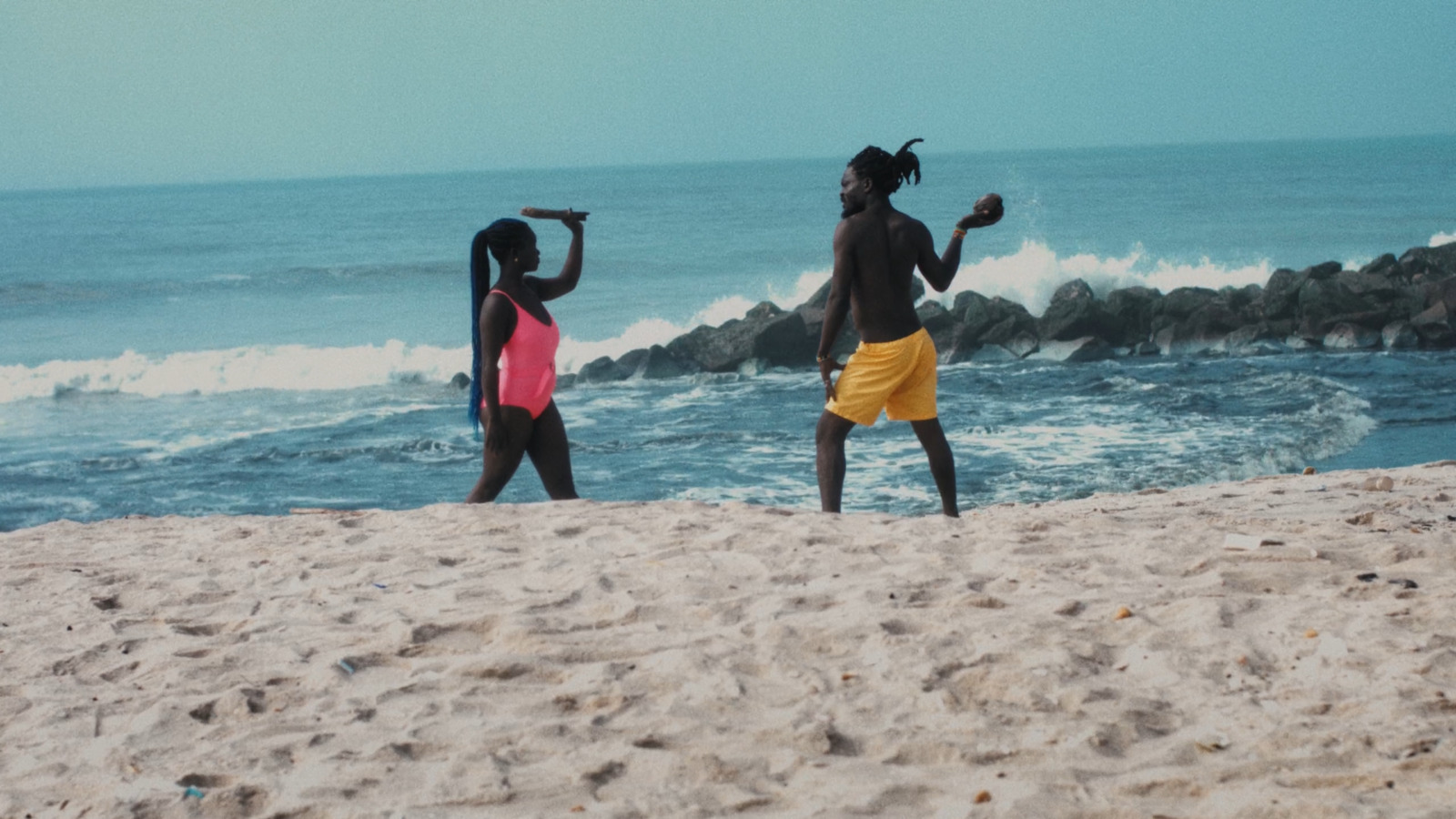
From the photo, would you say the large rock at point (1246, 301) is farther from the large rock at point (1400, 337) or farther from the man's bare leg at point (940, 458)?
the man's bare leg at point (940, 458)

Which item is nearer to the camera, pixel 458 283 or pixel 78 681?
pixel 78 681

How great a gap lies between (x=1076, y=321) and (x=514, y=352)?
11.6 metres

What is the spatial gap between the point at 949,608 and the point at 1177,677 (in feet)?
2.48

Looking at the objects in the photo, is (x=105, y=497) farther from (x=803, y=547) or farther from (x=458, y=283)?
(x=458, y=283)

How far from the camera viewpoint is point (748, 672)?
358 centimetres

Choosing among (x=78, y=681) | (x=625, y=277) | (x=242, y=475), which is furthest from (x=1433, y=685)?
(x=625, y=277)

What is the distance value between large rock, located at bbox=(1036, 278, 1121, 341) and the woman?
11115 mm

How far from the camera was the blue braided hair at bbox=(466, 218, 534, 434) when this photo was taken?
5.79 m

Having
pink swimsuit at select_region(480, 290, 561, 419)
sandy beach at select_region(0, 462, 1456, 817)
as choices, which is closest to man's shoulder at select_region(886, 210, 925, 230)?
sandy beach at select_region(0, 462, 1456, 817)

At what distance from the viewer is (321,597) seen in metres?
4.39

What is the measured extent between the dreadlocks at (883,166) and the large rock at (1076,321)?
1098cm

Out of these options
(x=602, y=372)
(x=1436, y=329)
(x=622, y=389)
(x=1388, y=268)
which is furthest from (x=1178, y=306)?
(x=602, y=372)

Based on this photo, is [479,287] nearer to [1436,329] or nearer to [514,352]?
[514,352]

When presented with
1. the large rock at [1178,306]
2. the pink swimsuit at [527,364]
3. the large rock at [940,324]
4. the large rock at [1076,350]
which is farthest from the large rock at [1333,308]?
the pink swimsuit at [527,364]
